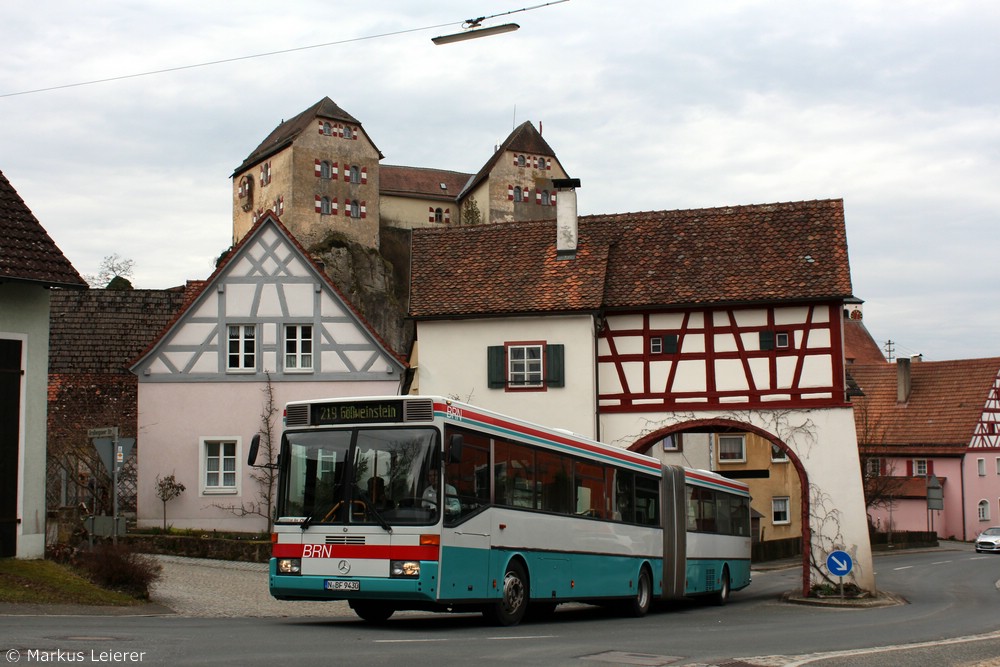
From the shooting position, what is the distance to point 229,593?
70.0 feet

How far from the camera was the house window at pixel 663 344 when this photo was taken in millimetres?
29922

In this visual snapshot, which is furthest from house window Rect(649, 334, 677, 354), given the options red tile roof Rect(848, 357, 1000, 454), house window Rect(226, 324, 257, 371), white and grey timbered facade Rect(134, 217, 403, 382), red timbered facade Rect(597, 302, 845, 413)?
red tile roof Rect(848, 357, 1000, 454)

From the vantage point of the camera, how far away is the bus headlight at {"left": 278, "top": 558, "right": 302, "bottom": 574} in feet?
49.3

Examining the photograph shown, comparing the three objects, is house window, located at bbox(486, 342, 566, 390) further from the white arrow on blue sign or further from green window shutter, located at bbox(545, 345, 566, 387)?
the white arrow on blue sign

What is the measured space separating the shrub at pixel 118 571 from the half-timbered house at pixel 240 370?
14.0m

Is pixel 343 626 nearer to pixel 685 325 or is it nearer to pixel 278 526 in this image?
pixel 278 526

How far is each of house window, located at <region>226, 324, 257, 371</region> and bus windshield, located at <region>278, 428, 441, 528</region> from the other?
1843cm

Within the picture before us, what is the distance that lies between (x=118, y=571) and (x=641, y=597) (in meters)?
8.68

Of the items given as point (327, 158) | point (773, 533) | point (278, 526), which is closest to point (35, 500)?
point (278, 526)

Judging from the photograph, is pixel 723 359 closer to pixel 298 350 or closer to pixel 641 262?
pixel 641 262

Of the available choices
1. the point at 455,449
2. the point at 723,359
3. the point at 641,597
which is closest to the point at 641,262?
the point at 723,359

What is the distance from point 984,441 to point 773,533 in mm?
22592

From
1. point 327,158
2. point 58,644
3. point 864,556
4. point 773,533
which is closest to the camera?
point 58,644

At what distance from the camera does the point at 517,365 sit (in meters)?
31.0
